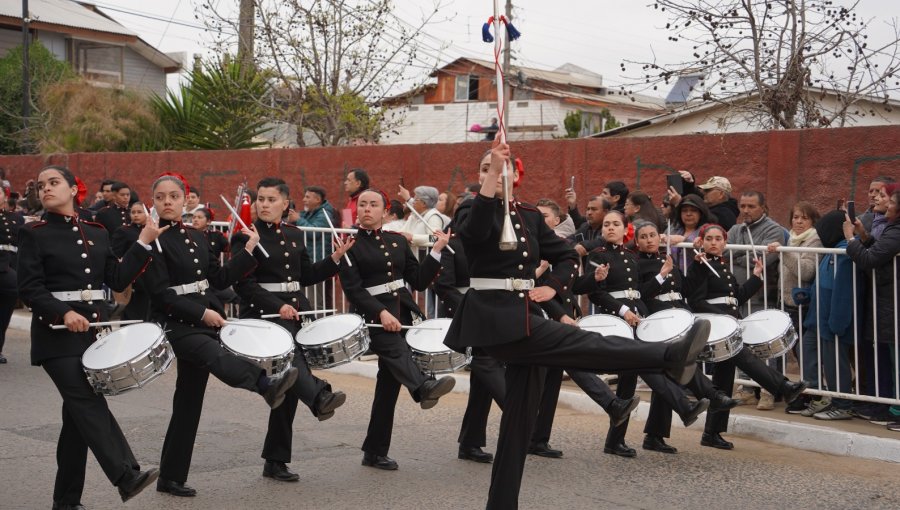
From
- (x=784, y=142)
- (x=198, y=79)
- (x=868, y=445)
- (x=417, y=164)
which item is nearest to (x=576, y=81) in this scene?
(x=198, y=79)

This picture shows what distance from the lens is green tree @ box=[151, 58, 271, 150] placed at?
2047 cm

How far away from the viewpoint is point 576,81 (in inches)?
2180

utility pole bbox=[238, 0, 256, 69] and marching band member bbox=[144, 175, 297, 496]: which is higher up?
utility pole bbox=[238, 0, 256, 69]

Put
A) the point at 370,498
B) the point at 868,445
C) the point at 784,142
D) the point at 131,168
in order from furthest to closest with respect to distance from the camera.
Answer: the point at 131,168
the point at 784,142
the point at 868,445
the point at 370,498

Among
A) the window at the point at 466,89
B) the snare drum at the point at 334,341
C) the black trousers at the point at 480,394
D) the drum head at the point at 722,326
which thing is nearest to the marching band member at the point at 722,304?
the drum head at the point at 722,326

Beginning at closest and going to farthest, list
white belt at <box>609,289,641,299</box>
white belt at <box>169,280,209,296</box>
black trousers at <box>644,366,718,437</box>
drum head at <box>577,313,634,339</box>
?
white belt at <box>169,280,209,296</box> < drum head at <box>577,313,634,339</box> < black trousers at <box>644,366,718,437</box> < white belt at <box>609,289,641,299</box>

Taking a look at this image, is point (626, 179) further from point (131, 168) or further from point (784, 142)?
point (131, 168)

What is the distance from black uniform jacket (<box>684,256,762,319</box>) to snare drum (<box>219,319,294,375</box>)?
11.6ft

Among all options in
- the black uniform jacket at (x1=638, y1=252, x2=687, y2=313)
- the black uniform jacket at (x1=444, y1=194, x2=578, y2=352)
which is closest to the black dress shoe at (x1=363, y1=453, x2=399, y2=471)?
the black uniform jacket at (x1=444, y1=194, x2=578, y2=352)

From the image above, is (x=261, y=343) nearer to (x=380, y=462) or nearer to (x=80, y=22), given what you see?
(x=380, y=462)

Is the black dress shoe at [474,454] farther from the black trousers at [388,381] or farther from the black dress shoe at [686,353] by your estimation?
the black dress shoe at [686,353]

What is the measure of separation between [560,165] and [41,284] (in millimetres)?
8601

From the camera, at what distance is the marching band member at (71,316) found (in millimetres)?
6293

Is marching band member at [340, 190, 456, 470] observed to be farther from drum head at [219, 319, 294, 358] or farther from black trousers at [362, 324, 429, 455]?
drum head at [219, 319, 294, 358]
